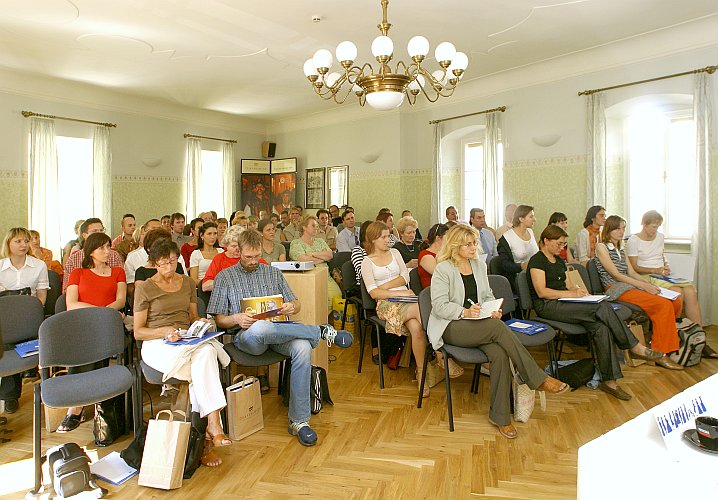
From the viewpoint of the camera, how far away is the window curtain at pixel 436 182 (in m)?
9.22

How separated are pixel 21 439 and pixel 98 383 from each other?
95 cm

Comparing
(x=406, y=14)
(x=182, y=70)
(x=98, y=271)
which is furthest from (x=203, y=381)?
(x=182, y=70)

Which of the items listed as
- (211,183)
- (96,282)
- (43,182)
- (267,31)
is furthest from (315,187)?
(96,282)

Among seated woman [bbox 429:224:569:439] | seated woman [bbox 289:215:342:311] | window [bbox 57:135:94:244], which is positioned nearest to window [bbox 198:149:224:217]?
window [bbox 57:135:94:244]

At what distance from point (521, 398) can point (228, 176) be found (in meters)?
8.96

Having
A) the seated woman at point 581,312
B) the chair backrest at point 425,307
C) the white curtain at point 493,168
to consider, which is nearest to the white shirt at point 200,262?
the chair backrest at point 425,307

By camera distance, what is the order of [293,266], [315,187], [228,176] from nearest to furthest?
[293,266] < [228,176] < [315,187]

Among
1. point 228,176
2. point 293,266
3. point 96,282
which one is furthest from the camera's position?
point 228,176

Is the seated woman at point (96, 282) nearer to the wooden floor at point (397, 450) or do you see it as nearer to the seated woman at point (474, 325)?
the wooden floor at point (397, 450)

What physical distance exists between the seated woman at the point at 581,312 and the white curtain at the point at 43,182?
24.6 feet

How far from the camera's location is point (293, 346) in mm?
3627

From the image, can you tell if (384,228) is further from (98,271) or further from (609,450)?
(609,450)

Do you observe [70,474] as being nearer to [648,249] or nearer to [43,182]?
[648,249]

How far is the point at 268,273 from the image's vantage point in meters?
3.95
